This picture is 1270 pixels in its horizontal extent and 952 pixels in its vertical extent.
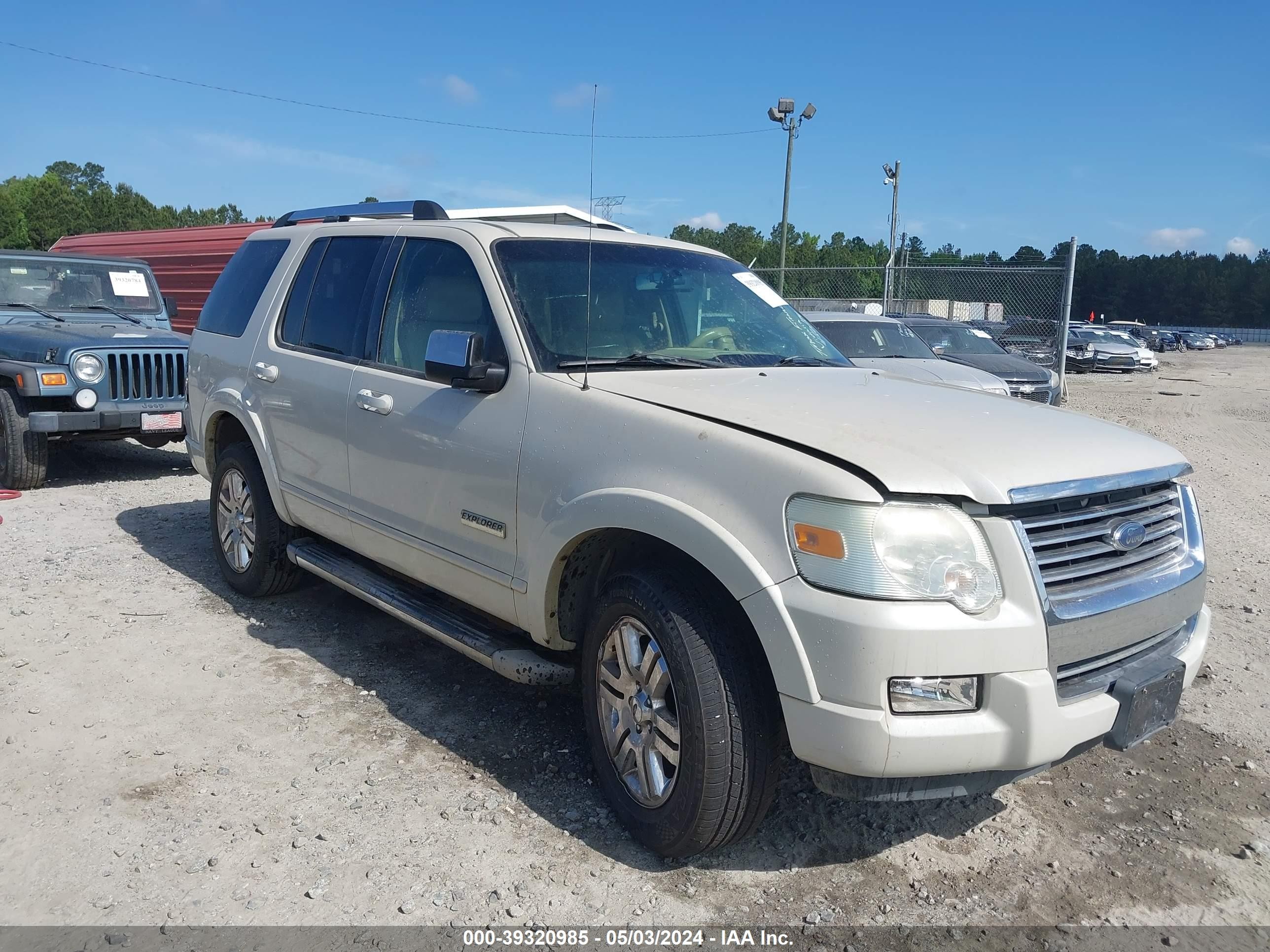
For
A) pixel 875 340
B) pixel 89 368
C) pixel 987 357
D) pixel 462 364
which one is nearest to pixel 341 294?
pixel 462 364

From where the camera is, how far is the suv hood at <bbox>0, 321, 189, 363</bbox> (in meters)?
8.34

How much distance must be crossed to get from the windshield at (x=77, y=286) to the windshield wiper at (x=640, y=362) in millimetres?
7650

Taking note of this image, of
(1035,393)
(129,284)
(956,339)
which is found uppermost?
(129,284)

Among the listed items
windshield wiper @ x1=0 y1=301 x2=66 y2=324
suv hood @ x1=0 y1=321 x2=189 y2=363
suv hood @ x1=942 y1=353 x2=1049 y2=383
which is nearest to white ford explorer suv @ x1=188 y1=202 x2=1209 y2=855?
suv hood @ x1=0 y1=321 x2=189 y2=363

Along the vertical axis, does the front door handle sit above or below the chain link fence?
below

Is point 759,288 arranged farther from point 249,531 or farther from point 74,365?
point 74,365

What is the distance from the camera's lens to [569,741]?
13.0 ft

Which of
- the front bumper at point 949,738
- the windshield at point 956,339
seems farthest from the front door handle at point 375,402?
the windshield at point 956,339

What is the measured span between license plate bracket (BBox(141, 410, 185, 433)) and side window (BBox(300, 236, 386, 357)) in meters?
4.32

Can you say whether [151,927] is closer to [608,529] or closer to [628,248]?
[608,529]

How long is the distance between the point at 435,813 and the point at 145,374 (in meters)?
6.77

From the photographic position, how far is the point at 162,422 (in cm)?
871

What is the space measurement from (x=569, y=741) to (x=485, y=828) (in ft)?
2.32

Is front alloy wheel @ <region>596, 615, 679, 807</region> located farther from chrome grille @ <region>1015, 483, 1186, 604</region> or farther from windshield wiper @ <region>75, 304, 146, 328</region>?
windshield wiper @ <region>75, 304, 146, 328</region>
